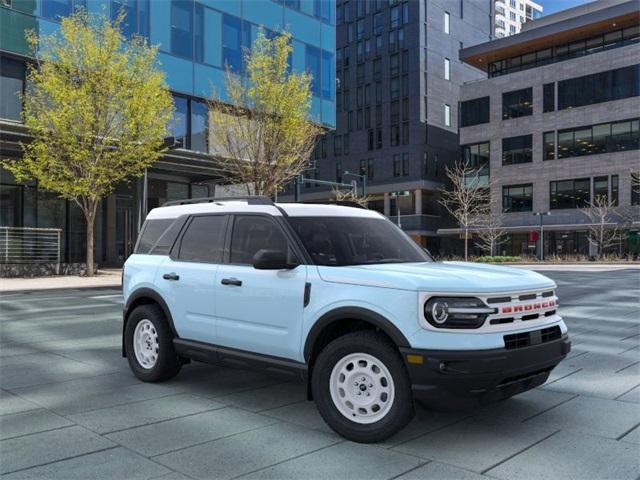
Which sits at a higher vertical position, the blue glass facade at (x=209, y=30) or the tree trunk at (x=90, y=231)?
the blue glass facade at (x=209, y=30)

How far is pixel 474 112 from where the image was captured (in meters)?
65.2

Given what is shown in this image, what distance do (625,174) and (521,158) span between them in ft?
34.4

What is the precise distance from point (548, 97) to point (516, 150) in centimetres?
601

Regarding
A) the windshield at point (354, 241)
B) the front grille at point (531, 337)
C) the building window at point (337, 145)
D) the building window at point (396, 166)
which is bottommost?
the front grille at point (531, 337)

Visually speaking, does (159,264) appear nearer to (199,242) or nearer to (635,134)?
(199,242)

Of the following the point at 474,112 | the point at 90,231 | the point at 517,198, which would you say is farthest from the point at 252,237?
the point at 474,112

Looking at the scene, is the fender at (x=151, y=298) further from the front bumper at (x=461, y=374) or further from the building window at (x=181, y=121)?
the building window at (x=181, y=121)

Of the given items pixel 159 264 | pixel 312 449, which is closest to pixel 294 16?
pixel 159 264

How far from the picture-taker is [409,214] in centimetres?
6988

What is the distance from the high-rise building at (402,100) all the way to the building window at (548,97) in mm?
14341

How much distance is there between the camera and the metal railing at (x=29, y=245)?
79.0ft

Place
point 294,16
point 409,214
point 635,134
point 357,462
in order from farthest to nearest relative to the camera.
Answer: point 409,214 → point 635,134 → point 294,16 → point 357,462

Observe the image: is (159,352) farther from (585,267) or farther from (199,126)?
(585,267)

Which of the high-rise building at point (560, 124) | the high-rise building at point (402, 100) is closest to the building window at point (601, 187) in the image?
the high-rise building at point (560, 124)
